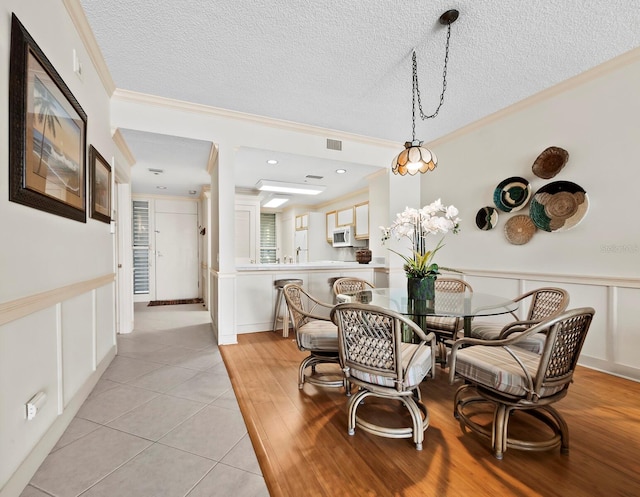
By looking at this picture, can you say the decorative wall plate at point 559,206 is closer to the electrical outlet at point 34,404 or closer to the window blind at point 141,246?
the electrical outlet at point 34,404

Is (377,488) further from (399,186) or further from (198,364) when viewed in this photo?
(399,186)

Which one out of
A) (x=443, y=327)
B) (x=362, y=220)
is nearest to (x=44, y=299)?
(x=443, y=327)

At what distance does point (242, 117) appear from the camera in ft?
11.6

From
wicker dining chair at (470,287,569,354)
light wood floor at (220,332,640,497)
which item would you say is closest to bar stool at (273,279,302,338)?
light wood floor at (220,332,640,497)

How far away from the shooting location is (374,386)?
5.67ft

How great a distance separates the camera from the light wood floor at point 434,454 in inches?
55.6

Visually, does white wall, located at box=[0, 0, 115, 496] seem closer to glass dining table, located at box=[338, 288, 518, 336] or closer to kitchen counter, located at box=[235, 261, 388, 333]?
kitchen counter, located at box=[235, 261, 388, 333]

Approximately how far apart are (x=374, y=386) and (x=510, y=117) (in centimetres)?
335

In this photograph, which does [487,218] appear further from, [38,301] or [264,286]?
[38,301]

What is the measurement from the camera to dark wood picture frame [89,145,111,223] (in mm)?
2432

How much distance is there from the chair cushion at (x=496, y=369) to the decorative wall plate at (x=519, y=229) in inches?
71.1

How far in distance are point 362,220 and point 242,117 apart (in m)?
3.08

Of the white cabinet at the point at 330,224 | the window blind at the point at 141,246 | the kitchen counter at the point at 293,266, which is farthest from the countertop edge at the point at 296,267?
the window blind at the point at 141,246

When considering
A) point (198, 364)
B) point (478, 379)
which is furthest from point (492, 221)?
point (198, 364)
